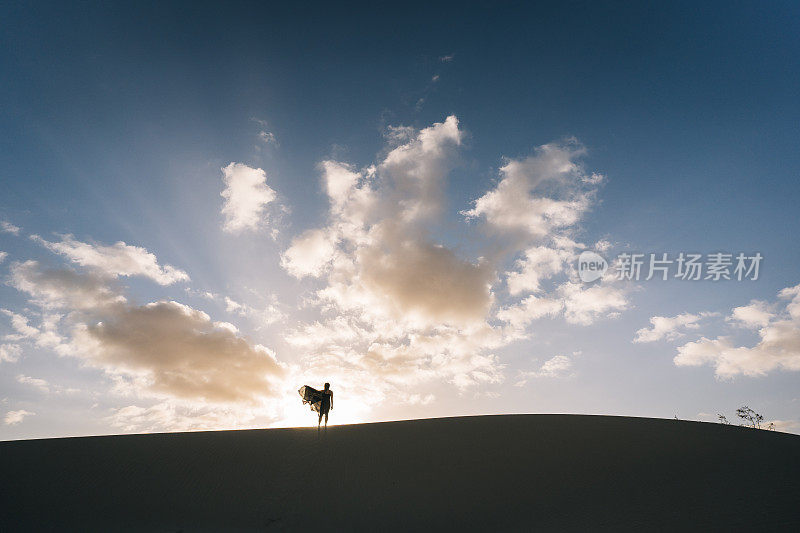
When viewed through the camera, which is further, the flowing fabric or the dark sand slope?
the flowing fabric

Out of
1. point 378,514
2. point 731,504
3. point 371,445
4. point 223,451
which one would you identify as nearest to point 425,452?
point 371,445

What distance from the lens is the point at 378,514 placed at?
28.1ft

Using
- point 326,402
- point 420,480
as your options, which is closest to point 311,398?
point 326,402

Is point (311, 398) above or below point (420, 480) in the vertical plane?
above

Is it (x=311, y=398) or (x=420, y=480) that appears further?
(x=311, y=398)

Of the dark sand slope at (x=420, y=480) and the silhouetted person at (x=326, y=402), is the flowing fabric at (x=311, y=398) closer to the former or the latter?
the silhouetted person at (x=326, y=402)

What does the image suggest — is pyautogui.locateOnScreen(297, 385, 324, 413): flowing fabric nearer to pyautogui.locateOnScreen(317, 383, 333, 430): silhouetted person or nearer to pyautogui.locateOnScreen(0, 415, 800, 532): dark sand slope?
pyautogui.locateOnScreen(317, 383, 333, 430): silhouetted person

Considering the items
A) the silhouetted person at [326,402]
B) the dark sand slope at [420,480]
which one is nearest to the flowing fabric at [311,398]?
the silhouetted person at [326,402]

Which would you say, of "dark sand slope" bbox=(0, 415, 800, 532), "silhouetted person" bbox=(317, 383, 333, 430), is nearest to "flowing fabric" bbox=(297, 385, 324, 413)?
"silhouetted person" bbox=(317, 383, 333, 430)

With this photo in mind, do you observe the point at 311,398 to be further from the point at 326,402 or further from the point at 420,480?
the point at 420,480

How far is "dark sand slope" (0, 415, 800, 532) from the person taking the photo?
816 cm

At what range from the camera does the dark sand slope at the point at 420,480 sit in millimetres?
8156

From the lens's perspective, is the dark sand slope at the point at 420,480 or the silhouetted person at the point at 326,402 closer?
the dark sand slope at the point at 420,480

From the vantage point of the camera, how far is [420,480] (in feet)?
32.5
